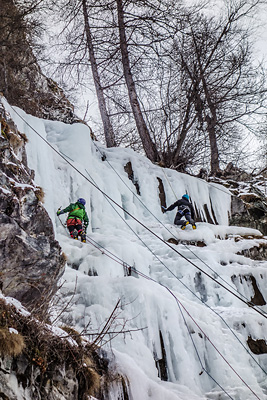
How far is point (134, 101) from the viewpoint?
34.0 ft

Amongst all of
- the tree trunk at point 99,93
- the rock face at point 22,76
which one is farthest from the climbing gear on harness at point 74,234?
the tree trunk at point 99,93

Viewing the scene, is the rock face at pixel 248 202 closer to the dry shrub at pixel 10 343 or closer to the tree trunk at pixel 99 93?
the tree trunk at pixel 99 93

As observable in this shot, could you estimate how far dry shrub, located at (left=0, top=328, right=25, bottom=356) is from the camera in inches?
77.3

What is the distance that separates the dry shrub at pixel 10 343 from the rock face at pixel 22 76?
7.68 m

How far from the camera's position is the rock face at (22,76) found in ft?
27.3

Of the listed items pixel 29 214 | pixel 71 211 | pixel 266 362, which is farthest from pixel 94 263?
pixel 266 362

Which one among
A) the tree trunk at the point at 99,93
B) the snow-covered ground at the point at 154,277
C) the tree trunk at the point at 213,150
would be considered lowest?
the snow-covered ground at the point at 154,277

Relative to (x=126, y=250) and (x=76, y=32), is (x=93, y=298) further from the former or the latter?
(x=76, y=32)

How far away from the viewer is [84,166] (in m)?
7.62

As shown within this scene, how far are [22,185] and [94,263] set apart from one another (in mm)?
1815

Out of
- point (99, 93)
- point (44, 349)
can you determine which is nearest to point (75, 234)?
point (44, 349)

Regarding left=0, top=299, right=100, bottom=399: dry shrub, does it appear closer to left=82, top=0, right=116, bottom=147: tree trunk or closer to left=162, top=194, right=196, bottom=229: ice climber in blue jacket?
left=162, top=194, right=196, bottom=229: ice climber in blue jacket

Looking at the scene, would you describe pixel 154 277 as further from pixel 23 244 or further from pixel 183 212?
pixel 23 244

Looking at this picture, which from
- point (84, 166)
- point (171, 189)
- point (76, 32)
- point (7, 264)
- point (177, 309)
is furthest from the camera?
point (76, 32)
